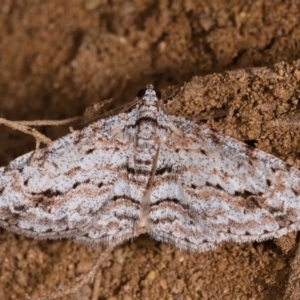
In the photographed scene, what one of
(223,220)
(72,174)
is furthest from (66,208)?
(223,220)

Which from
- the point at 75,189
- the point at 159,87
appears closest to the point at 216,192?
the point at 75,189

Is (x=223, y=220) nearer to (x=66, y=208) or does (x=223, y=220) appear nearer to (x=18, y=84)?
(x=66, y=208)

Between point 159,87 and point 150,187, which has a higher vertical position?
point 159,87

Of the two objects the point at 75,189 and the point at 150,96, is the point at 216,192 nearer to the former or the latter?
the point at 150,96

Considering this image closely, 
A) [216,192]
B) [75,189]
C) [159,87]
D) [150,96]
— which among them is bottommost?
[216,192]

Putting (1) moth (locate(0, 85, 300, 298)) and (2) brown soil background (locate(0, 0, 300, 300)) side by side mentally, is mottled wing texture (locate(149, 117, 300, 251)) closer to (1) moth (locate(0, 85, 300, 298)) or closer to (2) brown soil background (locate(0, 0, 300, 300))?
(1) moth (locate(0, 85, 300, 298))

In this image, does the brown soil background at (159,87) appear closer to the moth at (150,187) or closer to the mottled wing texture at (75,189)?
the moth at (150,187)

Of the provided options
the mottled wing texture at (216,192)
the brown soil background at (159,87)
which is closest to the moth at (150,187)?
the mottled wing texture at (216,192)

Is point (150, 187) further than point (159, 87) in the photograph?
No
